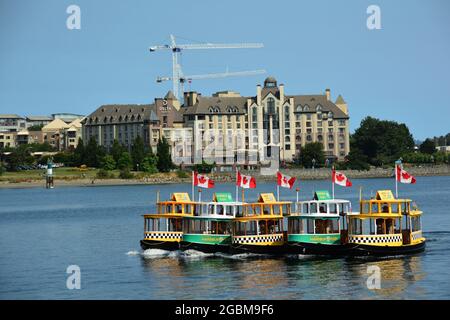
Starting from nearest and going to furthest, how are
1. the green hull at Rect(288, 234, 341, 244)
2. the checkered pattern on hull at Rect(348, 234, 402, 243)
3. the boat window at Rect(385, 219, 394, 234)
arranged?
the checkered pattern on hull at Rect(348, 234, 402, 243), the boat window at Rect(385, 219, 394, 234), the green hull at Rect(288, 234, 341, 244)

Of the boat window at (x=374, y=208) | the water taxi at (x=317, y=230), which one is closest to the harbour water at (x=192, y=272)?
the water taxi at (x=317, y=230)

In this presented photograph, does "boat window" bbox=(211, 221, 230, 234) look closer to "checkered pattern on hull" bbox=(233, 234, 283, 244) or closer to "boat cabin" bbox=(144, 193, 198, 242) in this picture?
"checkered pattern on hull" bbox=(233, 234, 283, 244)

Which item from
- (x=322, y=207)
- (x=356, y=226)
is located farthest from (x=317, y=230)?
(x=356, y=226)

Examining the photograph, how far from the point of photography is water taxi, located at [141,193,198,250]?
8400 centimetres

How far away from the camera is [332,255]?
78.1m

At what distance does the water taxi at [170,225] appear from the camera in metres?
84.0

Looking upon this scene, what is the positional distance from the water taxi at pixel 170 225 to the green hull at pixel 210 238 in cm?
175

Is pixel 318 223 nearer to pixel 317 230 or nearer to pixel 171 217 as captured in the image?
pixel 317 230

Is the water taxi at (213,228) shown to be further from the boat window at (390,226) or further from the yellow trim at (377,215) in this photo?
the boat window at (390,226)

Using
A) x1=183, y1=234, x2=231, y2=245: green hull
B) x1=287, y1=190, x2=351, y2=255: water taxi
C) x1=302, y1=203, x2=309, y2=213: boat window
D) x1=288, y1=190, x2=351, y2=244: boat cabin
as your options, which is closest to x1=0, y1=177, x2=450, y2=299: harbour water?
x1=287, y1=190, x2=351, y2=255: water taxi

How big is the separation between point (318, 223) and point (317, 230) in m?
0.52

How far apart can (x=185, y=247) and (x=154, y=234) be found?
11.4 feet

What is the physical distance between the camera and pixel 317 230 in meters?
78.6

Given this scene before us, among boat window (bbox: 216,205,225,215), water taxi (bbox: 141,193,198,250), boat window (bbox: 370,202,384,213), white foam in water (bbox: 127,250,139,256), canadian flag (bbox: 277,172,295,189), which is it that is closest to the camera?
boat window (bbox: 370,202,384,213)
